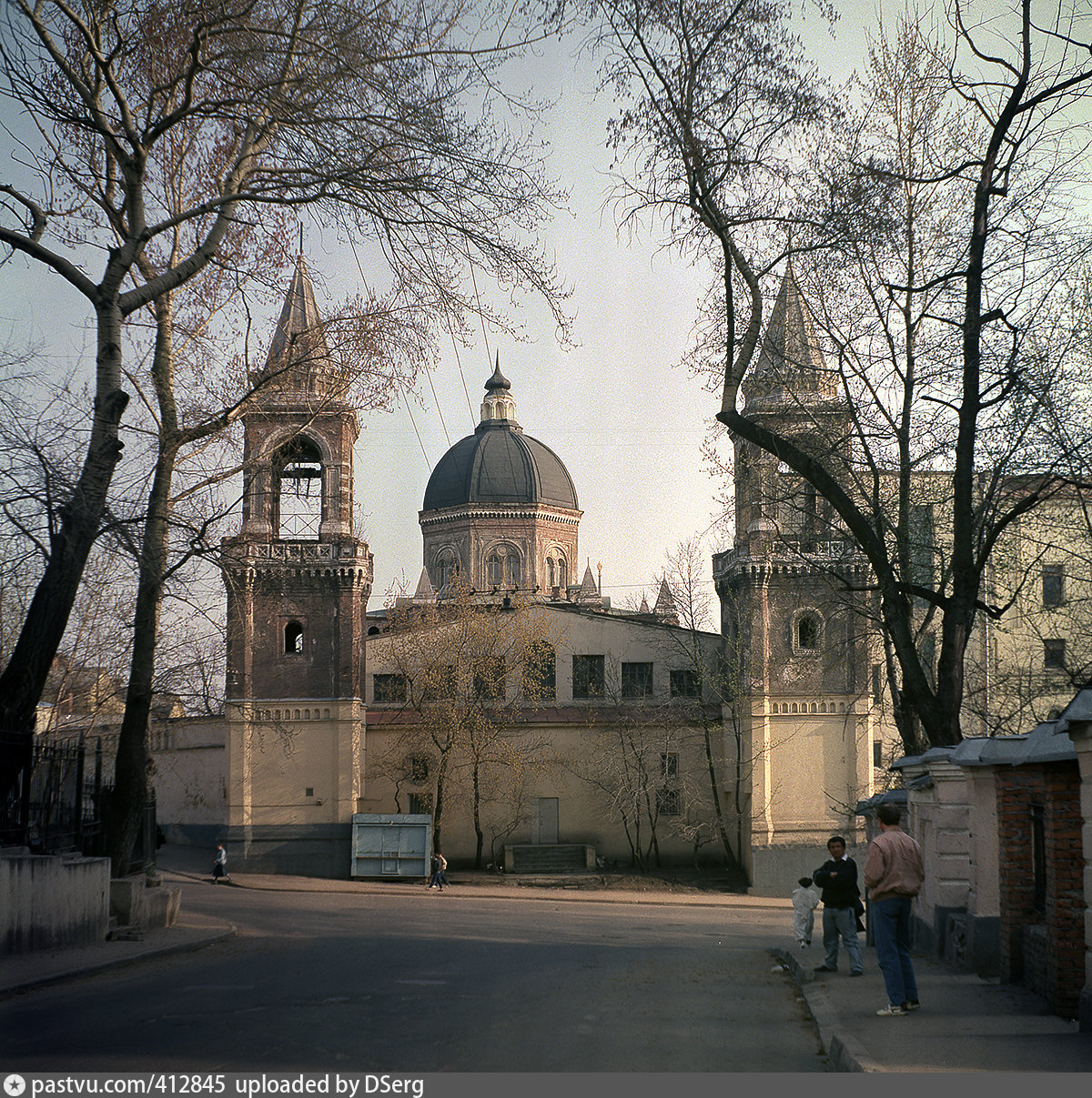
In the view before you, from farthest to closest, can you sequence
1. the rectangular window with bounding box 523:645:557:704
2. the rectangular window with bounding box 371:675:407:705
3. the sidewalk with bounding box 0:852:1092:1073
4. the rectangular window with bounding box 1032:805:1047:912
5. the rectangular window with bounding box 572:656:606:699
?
the rectangular window with bounding box 371:675:407:705
the rectangular window with bounding box 572:656:606:699
the rectangular window with bounding box 523:645:557:704
the rectangular window with bounding box 1032:805:1047:912
the sidewalk with bounding box 0:852:1092:1073

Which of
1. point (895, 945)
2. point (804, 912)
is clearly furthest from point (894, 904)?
point (804, 912)

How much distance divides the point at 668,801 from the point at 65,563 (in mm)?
34630

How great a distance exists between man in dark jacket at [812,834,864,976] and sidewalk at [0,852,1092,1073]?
0.27m

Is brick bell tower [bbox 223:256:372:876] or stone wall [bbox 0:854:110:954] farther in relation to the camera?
brick bell tower [bbox 223:256:372:876]

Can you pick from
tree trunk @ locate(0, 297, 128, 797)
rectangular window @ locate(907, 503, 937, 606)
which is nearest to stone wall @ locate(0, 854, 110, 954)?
tree trunk @ locate(0, 297, 128, 797)

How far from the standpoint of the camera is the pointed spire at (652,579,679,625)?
48.0m

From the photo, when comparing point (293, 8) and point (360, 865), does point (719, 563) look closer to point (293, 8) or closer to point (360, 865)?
point (360, 865)

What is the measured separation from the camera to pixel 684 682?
1844 inches

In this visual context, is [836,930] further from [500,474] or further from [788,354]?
[500,474]

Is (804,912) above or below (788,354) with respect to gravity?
below

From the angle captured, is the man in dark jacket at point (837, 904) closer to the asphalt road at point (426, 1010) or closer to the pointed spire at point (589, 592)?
the asphalt road at point (426, 1010)

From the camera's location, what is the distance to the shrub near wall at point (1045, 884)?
9.39 metres

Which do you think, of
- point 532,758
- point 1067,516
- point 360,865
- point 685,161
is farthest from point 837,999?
point 532,758

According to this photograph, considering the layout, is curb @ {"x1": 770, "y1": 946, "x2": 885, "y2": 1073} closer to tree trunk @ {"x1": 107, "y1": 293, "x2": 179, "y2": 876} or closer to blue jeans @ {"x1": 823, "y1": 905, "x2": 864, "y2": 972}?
blue jeans @ {"x1": 823, "y1": 905, "x2": 864, "y2": 972}
